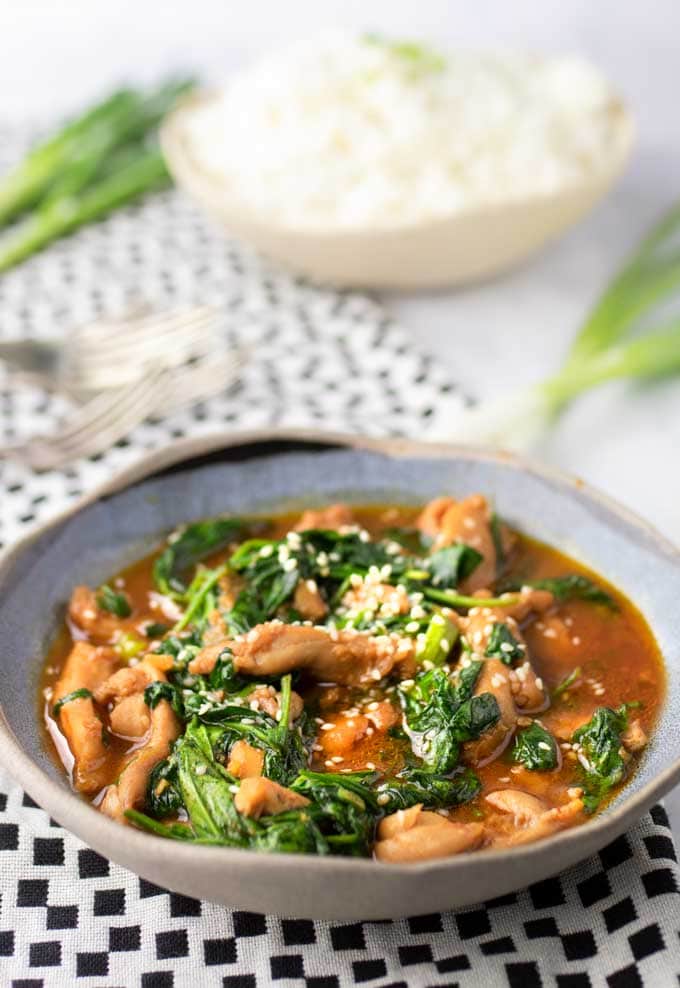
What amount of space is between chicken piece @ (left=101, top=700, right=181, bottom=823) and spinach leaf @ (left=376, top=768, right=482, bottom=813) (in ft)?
2.01

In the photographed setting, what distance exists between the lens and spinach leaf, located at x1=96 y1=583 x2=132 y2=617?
12.4ft


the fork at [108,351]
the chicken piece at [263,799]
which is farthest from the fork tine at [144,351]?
the chicken piece at [263,799]

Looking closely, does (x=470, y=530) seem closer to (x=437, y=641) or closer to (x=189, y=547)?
(x=437, y=641)

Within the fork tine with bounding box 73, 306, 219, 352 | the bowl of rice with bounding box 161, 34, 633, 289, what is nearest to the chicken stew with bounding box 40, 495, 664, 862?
→ the fork tine with bounding box 73, 306, 219, 352

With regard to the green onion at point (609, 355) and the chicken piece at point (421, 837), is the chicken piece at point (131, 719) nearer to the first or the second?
the chicken piece at point (421, 837)

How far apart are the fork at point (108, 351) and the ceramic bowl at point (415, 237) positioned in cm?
72

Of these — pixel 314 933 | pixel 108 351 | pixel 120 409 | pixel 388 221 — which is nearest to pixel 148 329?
pixel 108 351

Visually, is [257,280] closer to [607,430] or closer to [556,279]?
[556,279]

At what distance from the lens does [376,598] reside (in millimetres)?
3688

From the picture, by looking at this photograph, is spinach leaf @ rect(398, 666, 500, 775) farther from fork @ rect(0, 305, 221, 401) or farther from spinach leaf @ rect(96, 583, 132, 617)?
fork @ rect(0, 305, 221, 401)

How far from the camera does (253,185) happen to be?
6.18 m

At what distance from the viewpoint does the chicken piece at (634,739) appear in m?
3.22

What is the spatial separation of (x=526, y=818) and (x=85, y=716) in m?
1.26

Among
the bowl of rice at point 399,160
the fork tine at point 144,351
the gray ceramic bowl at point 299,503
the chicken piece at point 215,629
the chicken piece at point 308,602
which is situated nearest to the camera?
the gray ceramic bowl at point 299,503
